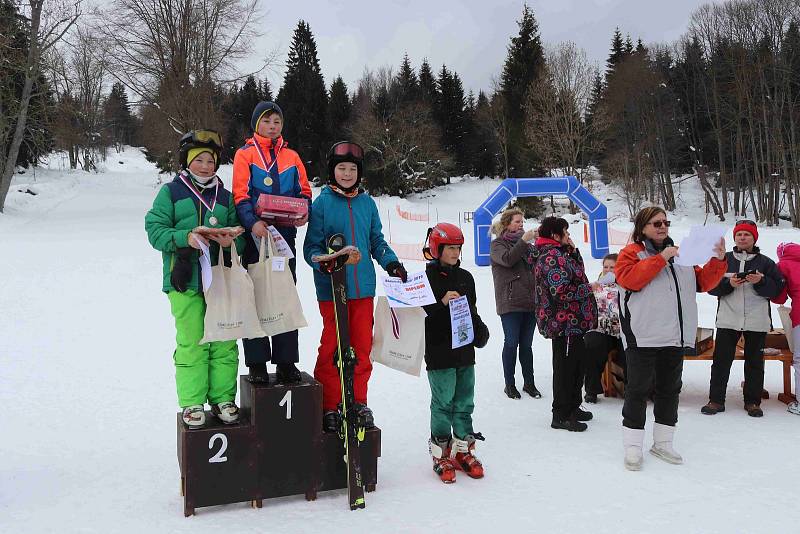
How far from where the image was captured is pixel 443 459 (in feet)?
13.8

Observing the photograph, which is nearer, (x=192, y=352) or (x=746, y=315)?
(x=192, y=352)

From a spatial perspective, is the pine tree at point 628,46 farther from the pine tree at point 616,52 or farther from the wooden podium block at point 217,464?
the wooden podium block at point 217,464

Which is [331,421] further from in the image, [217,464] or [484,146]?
[484,146]

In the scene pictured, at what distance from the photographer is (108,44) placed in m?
25.8

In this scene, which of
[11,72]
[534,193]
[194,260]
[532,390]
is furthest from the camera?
[11,72]

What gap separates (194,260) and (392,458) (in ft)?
6.85

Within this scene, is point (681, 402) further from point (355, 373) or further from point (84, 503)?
point (84, 503)

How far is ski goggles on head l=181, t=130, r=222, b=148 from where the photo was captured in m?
3.91

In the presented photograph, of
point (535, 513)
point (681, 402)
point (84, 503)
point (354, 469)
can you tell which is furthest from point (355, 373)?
point (681, 402)

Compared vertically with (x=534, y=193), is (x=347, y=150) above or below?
below

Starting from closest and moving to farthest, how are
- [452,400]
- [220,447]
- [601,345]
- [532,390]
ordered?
[220,447], [452,400], [601,345], [532,390]

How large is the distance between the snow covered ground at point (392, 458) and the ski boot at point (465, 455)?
125mm

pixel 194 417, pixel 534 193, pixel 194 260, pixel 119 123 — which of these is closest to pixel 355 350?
pixel 194 417

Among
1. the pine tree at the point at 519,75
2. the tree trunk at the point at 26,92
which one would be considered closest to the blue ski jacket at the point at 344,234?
the tree trunk at the point at 26,92
